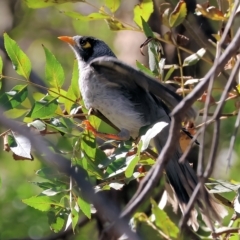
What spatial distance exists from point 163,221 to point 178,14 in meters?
1.12

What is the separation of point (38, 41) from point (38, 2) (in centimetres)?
424

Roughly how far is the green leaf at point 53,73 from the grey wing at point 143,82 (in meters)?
0.32

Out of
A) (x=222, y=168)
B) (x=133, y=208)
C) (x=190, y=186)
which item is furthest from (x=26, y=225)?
(x=133, y=208)

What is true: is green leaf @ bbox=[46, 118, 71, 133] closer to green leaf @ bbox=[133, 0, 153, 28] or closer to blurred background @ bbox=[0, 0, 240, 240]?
green leaf @ bbox=[133, 0, 153, 28]

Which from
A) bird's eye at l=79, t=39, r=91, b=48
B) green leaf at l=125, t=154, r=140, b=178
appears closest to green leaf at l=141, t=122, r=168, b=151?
green leaf at l=125, t=154, r=140, b=178

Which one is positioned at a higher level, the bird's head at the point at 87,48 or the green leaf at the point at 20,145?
the green leaf at the point at 20,145

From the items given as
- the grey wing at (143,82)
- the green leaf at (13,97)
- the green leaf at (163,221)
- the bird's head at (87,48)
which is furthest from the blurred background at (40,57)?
the green leaf at (163,221)

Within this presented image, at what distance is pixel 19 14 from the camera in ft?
21.7

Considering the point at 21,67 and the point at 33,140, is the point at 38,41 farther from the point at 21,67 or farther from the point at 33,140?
the point at 33,140

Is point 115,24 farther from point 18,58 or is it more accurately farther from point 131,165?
point 131,165

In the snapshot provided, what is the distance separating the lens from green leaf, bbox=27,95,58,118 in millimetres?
2699

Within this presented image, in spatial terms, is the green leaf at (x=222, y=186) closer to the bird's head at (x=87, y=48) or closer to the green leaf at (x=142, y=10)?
the green leaf at (x=142, y=10)

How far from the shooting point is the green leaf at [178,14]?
279 centimetres

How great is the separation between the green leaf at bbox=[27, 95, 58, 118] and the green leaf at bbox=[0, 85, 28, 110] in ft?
0.26
